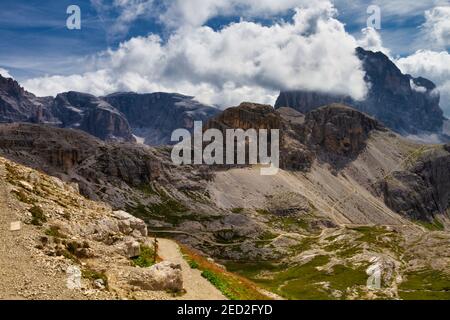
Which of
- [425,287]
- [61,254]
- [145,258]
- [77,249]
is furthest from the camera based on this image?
[425,287]

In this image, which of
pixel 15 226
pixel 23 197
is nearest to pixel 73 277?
pixel 15 226

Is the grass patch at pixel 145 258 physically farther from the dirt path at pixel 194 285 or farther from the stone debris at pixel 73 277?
the stone debris at pixel 73 277

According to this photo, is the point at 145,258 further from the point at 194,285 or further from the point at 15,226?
the point at 15,226

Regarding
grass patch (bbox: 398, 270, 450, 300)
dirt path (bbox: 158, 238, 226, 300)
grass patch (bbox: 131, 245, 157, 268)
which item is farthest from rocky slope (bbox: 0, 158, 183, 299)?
grass patch (bbox: 398, 270, 450, 300)

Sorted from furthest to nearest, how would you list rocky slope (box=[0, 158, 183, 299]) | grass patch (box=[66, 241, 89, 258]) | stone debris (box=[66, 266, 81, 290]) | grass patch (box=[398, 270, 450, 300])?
1. grass patch (box=[398, 270, 450, 300])
2. grass patch (box=[66, 241, 89, 258])
3. stone debris (box=[66, 266, 81, 290])
4. rocky slope (box=[0, 158, 183, 299])

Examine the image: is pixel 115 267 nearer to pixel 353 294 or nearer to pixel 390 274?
pixel 353 294

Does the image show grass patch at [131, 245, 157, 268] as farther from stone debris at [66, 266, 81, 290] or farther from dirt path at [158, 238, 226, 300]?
stone debris at [66, 266, 81, 290]

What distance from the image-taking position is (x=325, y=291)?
171 m

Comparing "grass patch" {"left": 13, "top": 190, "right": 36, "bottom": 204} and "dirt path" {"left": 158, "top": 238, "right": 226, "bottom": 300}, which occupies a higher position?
"grass patch" {"left": 13, "top": 190, "right": 36, "bottom": 204}

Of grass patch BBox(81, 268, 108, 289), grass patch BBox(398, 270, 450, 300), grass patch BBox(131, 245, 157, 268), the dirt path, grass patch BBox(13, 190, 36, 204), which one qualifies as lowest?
grass patch BBox(398, 270, 450, 300)
